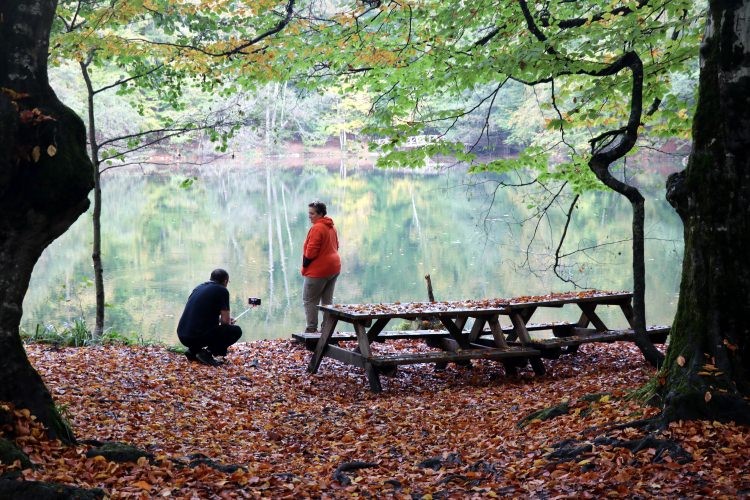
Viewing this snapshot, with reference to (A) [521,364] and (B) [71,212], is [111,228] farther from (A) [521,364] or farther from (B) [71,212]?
(B) [71,212]

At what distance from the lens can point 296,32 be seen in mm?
9805

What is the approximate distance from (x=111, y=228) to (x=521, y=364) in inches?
907

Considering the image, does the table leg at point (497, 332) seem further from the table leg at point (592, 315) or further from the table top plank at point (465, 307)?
the table leg at point (592, 315)

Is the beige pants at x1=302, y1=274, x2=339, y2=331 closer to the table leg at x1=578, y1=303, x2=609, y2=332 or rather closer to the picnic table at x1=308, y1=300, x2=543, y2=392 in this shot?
the picnic table at x1=308, y1=300, x2=543, y2=392

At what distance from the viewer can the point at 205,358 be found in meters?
9.05

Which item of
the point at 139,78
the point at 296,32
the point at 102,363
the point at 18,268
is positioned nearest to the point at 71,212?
the point at 18,268

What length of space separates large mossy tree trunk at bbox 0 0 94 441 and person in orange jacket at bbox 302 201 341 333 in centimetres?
503

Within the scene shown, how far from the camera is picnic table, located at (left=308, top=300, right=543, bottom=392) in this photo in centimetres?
834

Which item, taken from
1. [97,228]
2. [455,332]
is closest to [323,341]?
[455,332]

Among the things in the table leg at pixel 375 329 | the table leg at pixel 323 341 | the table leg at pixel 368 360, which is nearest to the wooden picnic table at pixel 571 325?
the table leg at pixel 375 329

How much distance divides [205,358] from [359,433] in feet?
10.3

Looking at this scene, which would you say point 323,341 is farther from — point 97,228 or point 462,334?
point 97,228

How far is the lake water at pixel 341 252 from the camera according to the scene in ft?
57.7

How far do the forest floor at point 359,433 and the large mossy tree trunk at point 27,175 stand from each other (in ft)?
0.99
